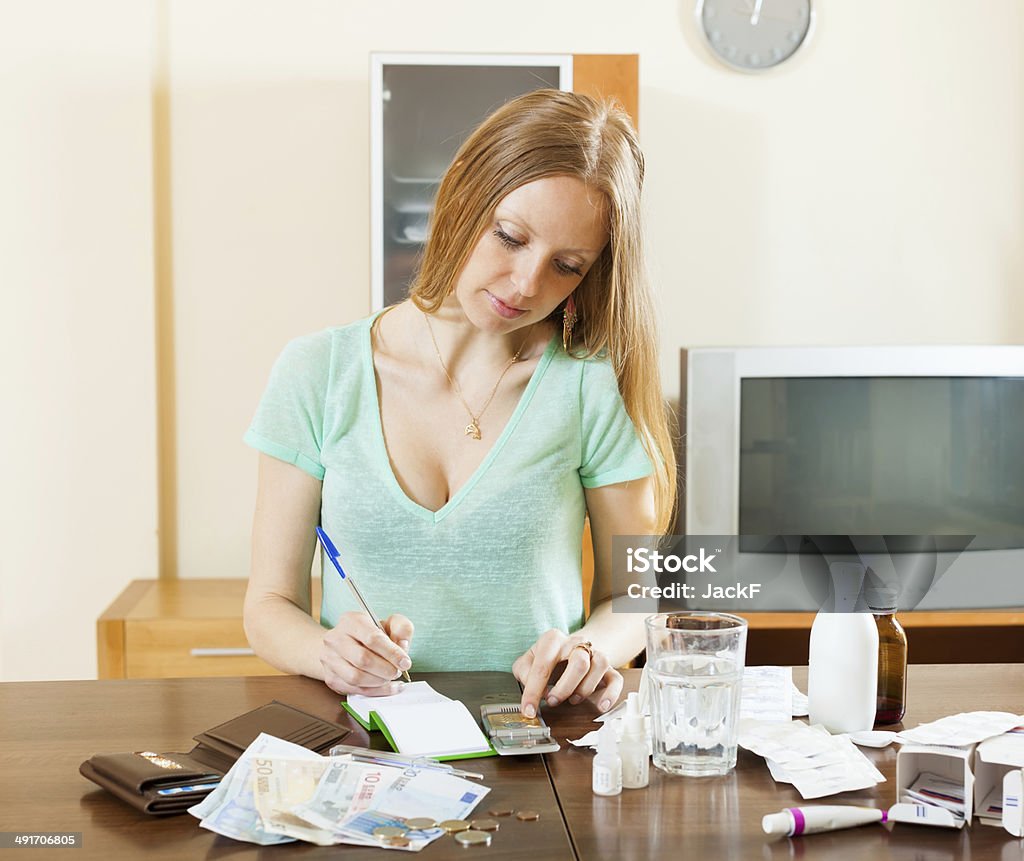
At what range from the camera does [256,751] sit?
3.02ft

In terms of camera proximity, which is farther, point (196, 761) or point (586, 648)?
point (586, 648)

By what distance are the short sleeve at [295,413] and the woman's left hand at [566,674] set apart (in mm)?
419

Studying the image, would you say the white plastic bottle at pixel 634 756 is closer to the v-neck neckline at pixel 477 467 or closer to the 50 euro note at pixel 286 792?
the 50 euro note at pixel 286 792

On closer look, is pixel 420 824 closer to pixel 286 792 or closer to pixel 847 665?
pixel 286 792

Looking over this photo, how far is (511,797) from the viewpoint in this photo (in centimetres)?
90

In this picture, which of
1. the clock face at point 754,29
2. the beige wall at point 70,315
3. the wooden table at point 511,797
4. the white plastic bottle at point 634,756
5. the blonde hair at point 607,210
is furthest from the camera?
the clock face at point 754,29

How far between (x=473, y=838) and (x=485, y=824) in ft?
0.09

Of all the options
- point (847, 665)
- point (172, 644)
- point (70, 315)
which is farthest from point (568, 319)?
point (70, 315)

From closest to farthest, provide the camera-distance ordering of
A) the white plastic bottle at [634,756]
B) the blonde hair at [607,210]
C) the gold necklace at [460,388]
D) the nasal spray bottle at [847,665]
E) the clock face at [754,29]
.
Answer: the white plastic bottle at [634,756]
the nasal spray bottle at [847,665]
the blonde hair at [607,210]
the gold necklace at [460,388]
the clock face at [754,29]

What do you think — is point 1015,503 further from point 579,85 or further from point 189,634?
point 189,634

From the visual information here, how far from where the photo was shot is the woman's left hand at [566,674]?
1.10 m

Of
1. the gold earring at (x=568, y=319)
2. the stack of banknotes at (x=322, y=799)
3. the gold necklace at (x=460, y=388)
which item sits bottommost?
the stack of banknotes at (x=322, y=799)

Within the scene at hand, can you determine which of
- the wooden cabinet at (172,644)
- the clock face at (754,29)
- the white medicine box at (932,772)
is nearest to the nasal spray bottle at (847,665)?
the white medicine box at (932,772)

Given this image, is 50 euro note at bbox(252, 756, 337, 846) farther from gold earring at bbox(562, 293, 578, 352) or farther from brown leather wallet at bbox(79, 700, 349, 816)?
gold earring at bbox(562, 293, 578, 352)
